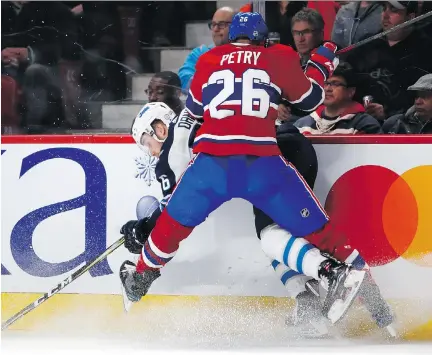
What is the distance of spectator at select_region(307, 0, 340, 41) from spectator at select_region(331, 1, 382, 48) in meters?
0.02

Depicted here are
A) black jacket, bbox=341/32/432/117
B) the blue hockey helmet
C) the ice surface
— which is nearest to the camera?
the blue hockey helmet

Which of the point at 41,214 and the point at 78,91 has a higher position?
the point at 78,91

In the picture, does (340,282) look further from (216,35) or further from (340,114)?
(216,35)

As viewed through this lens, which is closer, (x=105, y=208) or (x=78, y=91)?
(x=105, y=208)

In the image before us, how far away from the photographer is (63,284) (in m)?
4.05

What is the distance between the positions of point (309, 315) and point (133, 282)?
0.67 m

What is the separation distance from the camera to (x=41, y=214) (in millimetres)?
4176

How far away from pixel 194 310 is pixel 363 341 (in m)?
0.66

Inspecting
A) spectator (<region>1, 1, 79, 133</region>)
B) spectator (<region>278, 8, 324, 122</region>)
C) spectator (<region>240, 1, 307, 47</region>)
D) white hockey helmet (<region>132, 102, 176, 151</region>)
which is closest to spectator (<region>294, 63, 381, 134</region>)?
spectator (<region>278, 8, 324, 122</region>)

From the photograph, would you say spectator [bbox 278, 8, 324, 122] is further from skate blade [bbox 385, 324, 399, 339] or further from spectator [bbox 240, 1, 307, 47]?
skate blade [bbox 385, 324, 399, 339]

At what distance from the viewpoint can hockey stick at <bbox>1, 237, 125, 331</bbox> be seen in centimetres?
402

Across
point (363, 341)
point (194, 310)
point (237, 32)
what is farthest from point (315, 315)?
point (237, 32)

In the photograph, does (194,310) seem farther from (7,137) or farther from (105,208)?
(7,137)

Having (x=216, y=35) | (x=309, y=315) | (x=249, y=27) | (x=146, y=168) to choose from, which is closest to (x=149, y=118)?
(x=146, y=168)
